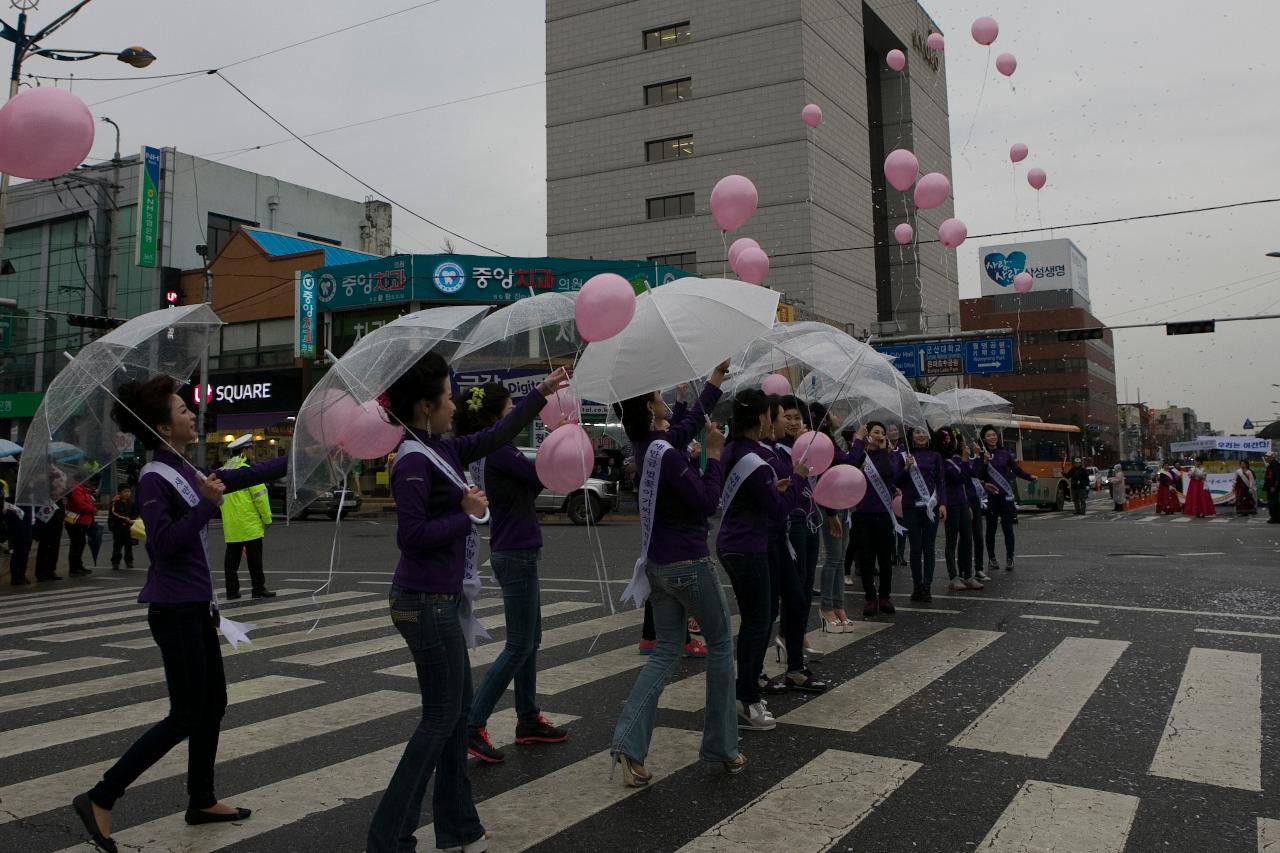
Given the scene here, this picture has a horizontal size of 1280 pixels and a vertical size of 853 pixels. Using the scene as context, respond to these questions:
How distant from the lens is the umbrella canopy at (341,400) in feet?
13.2

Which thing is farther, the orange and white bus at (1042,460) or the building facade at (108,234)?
the building facade at (108,234)

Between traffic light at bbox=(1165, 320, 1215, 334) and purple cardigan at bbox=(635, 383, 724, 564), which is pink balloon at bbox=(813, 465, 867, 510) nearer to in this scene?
purple cardigan at bbox=(635, 383, 724, 564)

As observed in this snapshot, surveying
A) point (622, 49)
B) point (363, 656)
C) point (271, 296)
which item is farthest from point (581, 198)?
Answer: point (363, 656)

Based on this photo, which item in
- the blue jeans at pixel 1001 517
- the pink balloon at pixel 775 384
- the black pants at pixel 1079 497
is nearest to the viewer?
the pink balloon at pixel 775 384

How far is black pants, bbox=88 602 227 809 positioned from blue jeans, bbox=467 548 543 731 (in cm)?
123

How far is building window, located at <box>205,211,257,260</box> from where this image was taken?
1548 inches

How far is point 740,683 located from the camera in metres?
5.10

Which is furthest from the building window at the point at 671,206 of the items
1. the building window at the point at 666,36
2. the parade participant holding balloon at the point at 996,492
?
the parade participant holding balloon at the point at 996,492

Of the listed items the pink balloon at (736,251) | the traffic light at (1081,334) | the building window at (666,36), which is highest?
the building window at (666,36)

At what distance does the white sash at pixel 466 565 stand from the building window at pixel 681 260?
37706mm

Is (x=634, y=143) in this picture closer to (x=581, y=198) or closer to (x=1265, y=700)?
(x=581, y=198)

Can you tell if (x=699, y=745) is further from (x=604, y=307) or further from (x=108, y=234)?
A: (x=108, y=234)

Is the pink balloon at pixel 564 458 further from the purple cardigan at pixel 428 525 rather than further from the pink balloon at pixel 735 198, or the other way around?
the pink balloon at pixel 735 198

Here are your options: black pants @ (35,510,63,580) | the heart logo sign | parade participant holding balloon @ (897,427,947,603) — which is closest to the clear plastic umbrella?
parade participant holding balloon @ (897,427,947,603)
